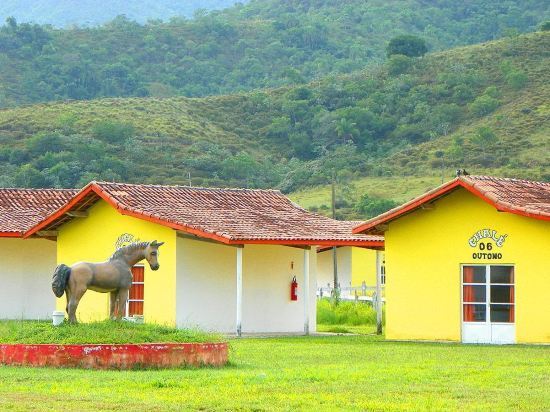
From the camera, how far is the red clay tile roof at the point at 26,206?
→ 1449 inches

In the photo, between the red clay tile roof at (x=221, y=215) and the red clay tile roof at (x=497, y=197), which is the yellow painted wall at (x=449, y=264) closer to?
the red clay tile roof at (x=497, y=197)

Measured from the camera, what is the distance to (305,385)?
710 inches

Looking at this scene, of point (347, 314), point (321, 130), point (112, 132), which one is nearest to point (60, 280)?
point (347, 314)

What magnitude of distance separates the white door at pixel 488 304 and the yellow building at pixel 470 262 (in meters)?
0.02

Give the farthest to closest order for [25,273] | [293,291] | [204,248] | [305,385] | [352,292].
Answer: [352,292]
[25,273]
[293,291]
[204,248]
[305,385]

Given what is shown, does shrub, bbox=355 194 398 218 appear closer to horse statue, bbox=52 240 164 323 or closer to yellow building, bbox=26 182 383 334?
yellow building, bbox=26 182 383 334

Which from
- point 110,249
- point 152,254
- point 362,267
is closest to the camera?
point 152,254

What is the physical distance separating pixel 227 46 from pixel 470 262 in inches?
4975

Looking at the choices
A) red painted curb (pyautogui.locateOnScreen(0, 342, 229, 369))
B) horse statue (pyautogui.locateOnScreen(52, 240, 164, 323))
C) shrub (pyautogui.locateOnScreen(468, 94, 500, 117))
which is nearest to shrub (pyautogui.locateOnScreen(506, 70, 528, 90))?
shrub (pyautogui.locateOnScreen(468, 94, 500, 117))

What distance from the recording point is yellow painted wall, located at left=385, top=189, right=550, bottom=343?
27812 mm

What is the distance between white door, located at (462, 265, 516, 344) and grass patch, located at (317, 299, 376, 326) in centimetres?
1076

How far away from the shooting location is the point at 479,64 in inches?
4390

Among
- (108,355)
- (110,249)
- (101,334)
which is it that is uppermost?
(110,249)

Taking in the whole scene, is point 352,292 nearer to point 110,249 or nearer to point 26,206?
point 26,206
